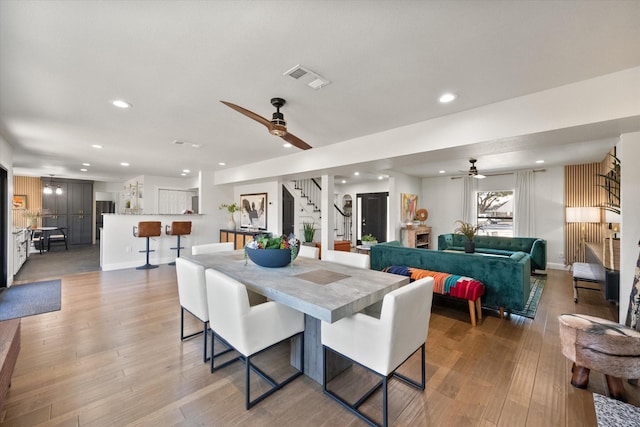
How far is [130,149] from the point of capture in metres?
4.80

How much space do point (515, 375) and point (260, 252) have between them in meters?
2.35

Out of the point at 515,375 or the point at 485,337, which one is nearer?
the point at 515,375

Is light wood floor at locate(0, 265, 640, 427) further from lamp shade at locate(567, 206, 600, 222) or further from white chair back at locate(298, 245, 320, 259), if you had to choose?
lamp shade at locate(567, 206, 600, 222)

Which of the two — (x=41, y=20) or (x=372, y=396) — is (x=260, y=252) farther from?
(x=41, y=20)

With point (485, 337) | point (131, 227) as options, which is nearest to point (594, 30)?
point (485, 337)

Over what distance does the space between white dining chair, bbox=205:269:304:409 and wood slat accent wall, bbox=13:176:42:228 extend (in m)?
11.0

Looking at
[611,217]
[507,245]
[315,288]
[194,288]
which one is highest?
[611,217]

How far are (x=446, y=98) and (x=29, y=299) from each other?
6.11m

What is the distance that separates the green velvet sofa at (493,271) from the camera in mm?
3123

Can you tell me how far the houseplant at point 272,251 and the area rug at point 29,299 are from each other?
10.4ft

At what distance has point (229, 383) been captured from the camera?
6.77ft

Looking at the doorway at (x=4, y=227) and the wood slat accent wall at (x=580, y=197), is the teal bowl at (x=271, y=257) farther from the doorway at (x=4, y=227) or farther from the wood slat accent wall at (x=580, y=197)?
the wood slat accent wall at (x=580, y=197)

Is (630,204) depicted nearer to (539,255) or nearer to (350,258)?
(350,258)

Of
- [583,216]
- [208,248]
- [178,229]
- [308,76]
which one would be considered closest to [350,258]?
[308,76]
